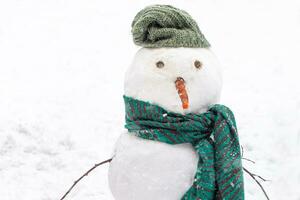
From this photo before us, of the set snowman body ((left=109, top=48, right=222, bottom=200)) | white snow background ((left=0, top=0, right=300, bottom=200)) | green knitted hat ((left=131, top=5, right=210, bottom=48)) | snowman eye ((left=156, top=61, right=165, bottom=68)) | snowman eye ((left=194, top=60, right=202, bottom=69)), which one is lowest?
white snow background ((left=0, top=0, right=300, bottom=200))

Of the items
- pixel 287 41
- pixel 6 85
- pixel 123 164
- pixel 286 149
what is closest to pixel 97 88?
pixel 6 85

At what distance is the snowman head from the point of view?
1847 mm

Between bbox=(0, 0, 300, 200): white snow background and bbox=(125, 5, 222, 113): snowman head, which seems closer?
bbox=(125, 5, 222, 113): snowman head

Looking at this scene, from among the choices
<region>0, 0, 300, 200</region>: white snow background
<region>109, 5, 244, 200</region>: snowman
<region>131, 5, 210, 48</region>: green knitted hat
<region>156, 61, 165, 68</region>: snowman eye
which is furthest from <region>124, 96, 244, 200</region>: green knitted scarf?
<region>0, 0, 300, 200</region>: white snow background

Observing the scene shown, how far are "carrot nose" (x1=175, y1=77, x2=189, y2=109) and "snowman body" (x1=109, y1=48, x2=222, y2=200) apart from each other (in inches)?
0.9

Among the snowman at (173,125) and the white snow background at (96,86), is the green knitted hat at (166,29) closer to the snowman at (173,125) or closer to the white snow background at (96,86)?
the snowman at (173,125)

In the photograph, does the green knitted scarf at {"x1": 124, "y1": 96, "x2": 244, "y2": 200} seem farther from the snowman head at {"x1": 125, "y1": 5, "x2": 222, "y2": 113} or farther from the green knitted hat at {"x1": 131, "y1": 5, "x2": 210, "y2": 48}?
the green knitted hat at {"x1": 131, "y1": 5, "x2": 210, "y2": 48}

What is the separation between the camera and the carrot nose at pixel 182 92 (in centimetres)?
180

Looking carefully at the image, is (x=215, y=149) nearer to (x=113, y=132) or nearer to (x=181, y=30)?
Result: (x=181, y=30)

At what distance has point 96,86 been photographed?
5.93 m

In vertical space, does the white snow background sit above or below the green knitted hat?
below

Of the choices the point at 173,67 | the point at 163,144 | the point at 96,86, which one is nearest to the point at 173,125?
the point at 163,144

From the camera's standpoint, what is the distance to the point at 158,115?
1841 mm

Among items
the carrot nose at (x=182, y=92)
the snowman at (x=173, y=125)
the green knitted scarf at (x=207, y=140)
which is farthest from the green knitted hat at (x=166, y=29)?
the green knitted scarf at (x=207, y=140)
